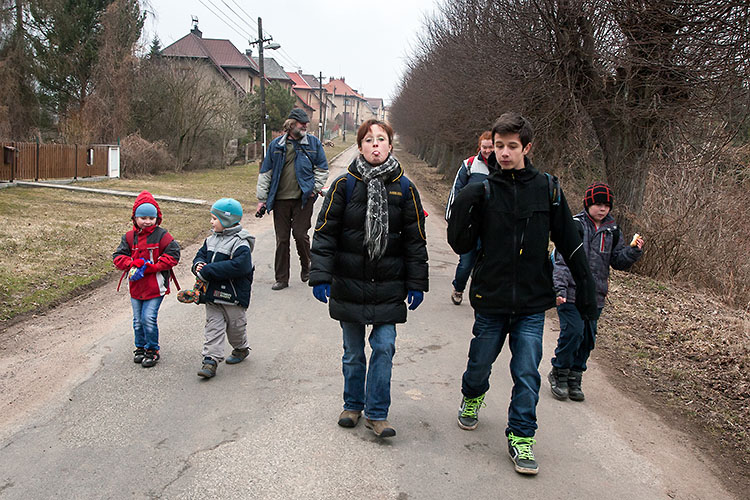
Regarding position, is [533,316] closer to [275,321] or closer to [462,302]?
[275,321]

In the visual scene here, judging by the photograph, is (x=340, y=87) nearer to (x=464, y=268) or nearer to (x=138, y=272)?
(x=464, y=268)

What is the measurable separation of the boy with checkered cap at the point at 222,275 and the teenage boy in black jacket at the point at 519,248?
189 centimetres

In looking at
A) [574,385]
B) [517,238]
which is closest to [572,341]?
[574,385]

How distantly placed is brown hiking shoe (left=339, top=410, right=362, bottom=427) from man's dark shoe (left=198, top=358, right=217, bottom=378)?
1.29m

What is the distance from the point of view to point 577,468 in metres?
3.73

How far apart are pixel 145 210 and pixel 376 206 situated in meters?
2.22

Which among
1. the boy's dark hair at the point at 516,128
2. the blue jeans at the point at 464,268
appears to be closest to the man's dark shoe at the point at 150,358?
the boy's dark hair at the point at 516,128

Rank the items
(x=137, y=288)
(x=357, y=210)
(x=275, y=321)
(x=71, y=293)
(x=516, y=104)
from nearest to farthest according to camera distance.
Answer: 1. (x=357, y=210)
2. (x=137, y=288)
3. (x=275, y=321)
4. (x=71, y=293)
5. (x=516, y=104)

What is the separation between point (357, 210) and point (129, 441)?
197 cm

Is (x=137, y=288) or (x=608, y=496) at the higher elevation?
(x=137, y=288)

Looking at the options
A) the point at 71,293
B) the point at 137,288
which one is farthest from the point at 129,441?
the point at 71,293

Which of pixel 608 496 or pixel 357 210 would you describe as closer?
pixel 608 496

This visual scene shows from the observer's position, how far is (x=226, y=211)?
484 centimetres

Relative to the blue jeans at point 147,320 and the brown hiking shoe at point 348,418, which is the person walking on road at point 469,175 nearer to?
the brown hiking shoe at point 348,418
